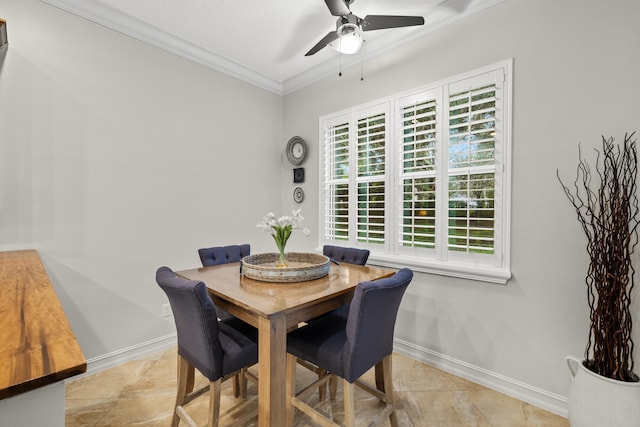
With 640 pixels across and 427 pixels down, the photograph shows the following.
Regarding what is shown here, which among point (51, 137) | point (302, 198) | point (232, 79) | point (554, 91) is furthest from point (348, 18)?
point (51, 137)

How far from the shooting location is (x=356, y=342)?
1455mm

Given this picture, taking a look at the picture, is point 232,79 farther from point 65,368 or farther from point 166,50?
point 65,368

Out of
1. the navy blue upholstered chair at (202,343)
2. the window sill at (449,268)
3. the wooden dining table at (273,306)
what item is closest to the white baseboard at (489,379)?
the window sill at (449,268)

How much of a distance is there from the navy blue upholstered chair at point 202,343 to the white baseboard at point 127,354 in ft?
4.05

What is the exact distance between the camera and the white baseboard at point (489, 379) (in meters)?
1.98

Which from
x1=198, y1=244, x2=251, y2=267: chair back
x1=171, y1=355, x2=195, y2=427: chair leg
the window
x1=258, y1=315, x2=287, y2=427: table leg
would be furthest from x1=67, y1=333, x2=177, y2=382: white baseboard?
the window

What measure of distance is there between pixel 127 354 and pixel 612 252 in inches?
140

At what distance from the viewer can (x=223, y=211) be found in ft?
10.9

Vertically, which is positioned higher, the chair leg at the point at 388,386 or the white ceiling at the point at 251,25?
the white ceiling at the point at 251,25

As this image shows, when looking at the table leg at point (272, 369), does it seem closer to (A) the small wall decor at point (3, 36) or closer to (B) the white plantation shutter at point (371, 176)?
(B) the white plantation shutter at point (371, 176)

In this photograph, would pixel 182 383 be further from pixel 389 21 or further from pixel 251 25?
pixel 251 25

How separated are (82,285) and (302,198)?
2.27 metres

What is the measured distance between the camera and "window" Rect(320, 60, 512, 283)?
2.21m

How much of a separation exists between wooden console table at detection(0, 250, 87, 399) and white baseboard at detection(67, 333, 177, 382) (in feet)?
4.84
